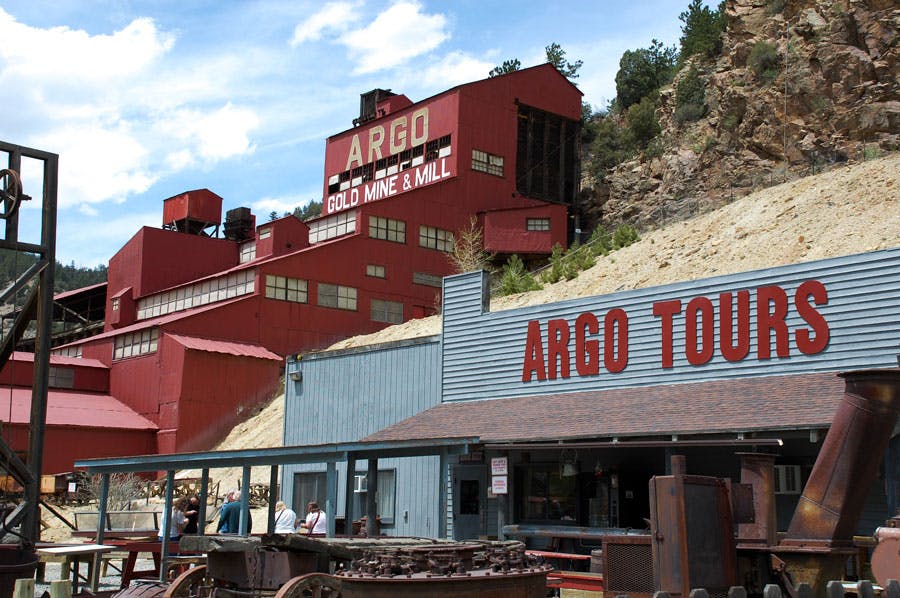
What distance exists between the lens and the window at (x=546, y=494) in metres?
20.9

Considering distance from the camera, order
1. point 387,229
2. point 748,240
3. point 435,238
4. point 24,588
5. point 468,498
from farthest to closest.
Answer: point 435,238 < point 387,229 < point 748,240 < point 468,498 < point 24,588

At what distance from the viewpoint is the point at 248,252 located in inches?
2111

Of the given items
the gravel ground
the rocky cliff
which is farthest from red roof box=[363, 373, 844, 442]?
the rocky cliff

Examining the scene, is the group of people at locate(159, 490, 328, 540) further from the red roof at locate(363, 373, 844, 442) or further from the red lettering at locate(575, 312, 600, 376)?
the red lettering at locate(575, 312, 600, 376)

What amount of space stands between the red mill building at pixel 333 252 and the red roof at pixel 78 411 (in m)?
0.26

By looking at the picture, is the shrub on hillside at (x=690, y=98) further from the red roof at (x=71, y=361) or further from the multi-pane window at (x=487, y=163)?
the red roof at (x=71, y=361)

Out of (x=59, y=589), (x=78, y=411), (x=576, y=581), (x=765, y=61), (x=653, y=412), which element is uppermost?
(x=765, y=61)

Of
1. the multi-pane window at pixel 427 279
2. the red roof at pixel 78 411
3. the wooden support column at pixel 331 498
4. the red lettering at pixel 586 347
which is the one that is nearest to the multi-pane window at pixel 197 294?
the red roof at pixel 78 411

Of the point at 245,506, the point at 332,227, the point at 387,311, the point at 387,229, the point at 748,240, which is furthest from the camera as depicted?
the point at 332,227

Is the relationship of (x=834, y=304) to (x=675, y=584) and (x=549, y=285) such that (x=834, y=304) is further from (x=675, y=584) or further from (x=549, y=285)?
(x=549, y=285)

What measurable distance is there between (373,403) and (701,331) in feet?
30.0

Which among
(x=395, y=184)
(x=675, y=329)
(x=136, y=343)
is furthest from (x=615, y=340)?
(x=395, y=184)

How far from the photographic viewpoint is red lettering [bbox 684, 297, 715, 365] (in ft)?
63.6

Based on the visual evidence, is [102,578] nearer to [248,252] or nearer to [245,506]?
[245,506]
